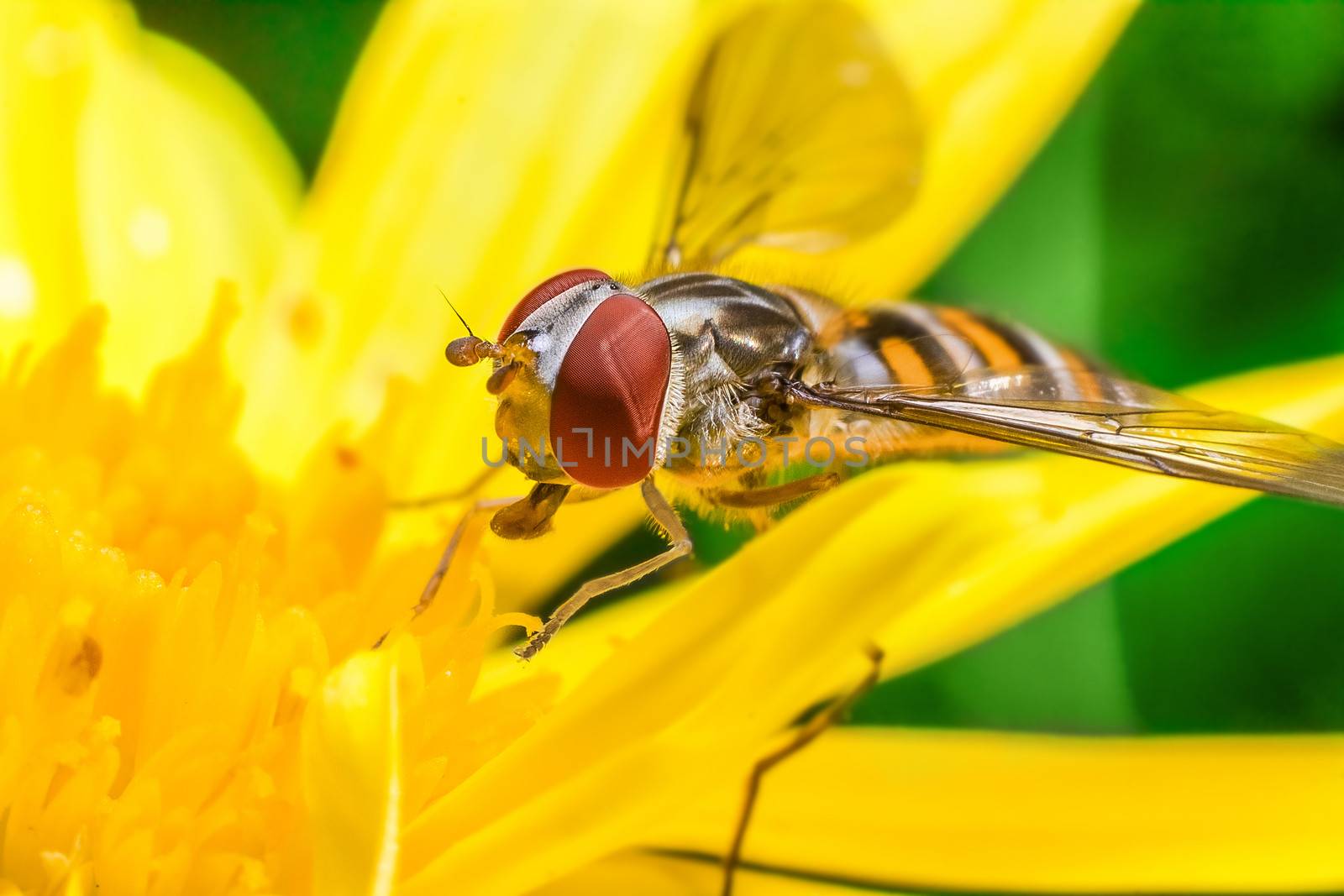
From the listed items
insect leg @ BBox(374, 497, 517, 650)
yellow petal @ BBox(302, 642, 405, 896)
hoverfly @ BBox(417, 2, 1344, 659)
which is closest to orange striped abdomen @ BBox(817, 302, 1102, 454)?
Answer: hoverfly @ BBox(417, 2, 1344, 659)

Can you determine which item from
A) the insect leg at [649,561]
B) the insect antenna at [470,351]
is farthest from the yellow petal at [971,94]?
the insect antenna at [470,351]

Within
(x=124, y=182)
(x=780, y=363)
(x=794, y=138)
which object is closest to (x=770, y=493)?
(x=780, y=363)

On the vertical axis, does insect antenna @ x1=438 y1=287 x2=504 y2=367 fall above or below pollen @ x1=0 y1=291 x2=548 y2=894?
above

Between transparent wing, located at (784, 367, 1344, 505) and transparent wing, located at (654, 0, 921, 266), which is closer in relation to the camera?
transparent wing, located at (784, 367, 1344, 505)

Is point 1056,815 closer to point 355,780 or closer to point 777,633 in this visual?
point 777,633

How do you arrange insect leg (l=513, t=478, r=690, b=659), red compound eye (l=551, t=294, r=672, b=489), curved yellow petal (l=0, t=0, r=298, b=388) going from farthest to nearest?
curved yellow petal (l=0, t=0, r=298, b=388) → insect leg (l=513, t=478, r=690, b=659) → red compound eye (l=551, t=294, r=672, b=489)

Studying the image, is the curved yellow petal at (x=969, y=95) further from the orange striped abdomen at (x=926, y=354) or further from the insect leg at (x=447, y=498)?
the insect leg at (x=447, y=498)

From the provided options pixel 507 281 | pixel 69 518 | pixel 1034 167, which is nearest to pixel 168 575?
pixel 69 518

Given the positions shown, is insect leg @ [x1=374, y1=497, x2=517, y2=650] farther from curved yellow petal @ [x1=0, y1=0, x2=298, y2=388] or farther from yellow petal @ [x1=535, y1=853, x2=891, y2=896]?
curved yellow petal @ [x1=0, y1=0, x2=298, y2=388]
